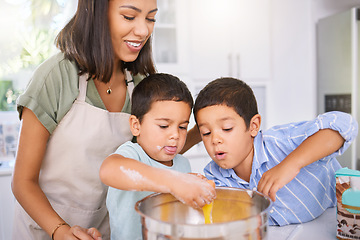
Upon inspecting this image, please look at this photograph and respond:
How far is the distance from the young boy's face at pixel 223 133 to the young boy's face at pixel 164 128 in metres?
0.07

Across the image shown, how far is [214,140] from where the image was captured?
934mm

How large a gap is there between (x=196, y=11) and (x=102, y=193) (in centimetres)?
195

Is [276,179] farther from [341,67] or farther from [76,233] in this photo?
[341,67]

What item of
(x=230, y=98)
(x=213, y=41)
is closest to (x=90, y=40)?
(x=230, y=98)

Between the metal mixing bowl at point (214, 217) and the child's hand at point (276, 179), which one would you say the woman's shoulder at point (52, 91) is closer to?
the metal mixing bowl at point (214, 217)

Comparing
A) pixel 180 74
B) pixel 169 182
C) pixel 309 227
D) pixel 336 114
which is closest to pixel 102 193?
pixel 169 182

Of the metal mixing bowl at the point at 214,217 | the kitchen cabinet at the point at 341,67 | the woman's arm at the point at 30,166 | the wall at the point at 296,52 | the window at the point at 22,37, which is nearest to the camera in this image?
the metal mixing bowl at the point at 214,217

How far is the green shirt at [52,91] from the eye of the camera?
2.92ft

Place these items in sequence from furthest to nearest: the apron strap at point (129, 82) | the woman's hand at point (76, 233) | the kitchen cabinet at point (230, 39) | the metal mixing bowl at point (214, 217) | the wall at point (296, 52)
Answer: the wall at point (296, 52)
the kitchen cabinet at point (230, 39)
the apron strap at point (129, 82)
the woman's hand at point (76, 233)
the metal mixing bowl at point (214, 217)

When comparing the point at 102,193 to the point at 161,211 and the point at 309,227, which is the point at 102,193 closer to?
the point at 161,211

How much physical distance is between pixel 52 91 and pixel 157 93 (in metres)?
0.29

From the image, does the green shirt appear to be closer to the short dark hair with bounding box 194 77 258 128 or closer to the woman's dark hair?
the woman's dark hair

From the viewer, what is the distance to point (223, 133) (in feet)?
3.12

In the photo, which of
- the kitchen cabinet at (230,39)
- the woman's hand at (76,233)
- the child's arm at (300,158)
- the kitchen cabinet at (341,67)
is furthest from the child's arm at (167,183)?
the kitchen cabinet at (341,67)
